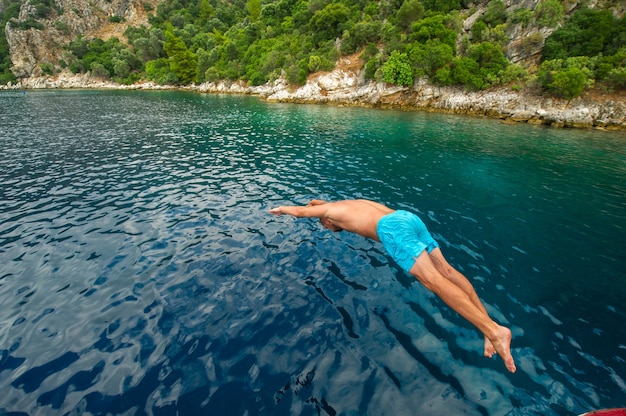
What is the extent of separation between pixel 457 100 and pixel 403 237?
47553 mm

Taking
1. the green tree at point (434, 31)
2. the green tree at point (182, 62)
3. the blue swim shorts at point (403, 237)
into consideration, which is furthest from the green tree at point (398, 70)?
the green tree at point (182, 62)

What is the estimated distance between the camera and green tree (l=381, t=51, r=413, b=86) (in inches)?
1737

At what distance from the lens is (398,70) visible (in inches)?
1748

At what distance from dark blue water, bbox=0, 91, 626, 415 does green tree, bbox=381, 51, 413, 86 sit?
36.6m

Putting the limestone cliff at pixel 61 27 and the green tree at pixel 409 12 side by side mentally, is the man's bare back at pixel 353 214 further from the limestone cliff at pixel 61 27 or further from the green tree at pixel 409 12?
the limestone cliff at pixel 61 27

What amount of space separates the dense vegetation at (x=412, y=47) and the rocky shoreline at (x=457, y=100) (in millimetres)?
1643

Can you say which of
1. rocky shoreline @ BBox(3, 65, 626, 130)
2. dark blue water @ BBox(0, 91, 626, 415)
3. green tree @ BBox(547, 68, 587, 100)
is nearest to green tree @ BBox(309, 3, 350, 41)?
rocky shoreline @ BBox(3, 65, 626, 130)

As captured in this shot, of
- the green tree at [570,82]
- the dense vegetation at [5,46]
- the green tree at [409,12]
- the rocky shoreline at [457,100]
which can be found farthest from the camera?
the dense vegetation at [5,46]

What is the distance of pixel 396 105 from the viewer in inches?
1838

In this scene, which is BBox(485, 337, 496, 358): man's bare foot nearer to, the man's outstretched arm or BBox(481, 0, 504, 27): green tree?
the man's outstretched arm

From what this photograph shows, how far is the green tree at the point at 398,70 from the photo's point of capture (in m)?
44.1

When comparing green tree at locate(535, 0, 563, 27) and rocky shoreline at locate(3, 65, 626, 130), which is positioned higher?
green tree at locate(535, 0, 563, 27)

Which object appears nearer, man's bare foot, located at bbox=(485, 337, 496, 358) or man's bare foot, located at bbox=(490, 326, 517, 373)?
man's bare foot, located at bbox=(490, 326, 517, 373)

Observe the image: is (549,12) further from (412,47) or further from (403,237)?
(403,237)
